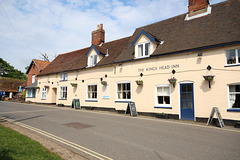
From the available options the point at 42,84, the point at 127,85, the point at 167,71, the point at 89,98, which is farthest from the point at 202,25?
the point at 42,84

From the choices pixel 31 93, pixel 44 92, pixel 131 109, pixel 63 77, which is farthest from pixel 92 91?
pixel 31 93

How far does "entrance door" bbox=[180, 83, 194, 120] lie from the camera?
11.6 meters

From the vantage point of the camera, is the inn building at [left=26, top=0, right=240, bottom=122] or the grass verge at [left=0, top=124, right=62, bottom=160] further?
the inn building at [left=26, top=0, right=240, bottom=122]

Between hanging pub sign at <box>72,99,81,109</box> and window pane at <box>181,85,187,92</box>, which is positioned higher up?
window pane at <box>181,85,187,92</box>

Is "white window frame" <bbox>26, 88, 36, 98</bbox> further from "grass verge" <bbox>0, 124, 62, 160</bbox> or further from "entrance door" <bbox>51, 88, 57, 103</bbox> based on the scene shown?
"grass verge" <bbox>0, 124, 62, 160</bbox>

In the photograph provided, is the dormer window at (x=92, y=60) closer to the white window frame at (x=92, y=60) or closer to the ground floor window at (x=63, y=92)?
the white window frame at (x=92, y=60)

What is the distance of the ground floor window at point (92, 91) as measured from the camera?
18.7 m

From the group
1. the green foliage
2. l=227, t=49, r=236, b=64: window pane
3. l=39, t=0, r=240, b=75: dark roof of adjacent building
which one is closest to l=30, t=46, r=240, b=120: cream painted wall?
l=227, t=49, r=236, b=64: window pane

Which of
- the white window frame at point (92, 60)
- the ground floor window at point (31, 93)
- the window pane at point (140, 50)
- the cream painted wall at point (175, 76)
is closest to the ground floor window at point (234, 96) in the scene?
the cream painted wall at point (175, 76)

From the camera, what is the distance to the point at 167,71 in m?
12.9

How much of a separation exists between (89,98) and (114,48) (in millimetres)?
6900

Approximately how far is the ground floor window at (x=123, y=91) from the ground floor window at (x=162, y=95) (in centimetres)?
297

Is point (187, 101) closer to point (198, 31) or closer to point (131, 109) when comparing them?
point (131, 109)

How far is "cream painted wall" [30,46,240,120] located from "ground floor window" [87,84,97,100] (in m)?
0.53
